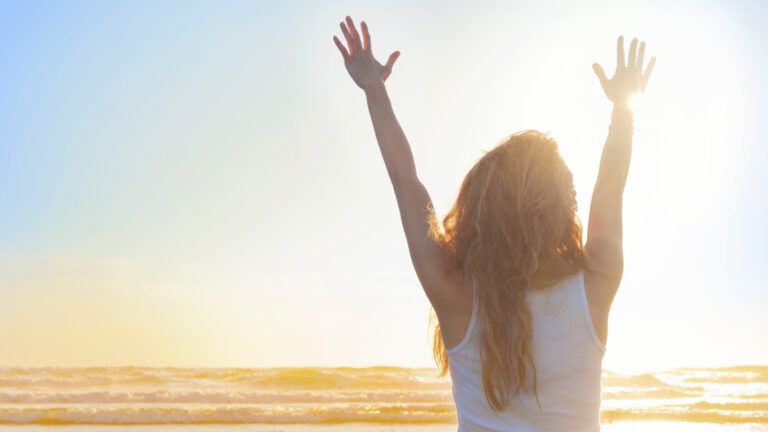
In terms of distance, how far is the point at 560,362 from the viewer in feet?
5.65

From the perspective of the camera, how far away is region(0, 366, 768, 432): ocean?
35.3ft

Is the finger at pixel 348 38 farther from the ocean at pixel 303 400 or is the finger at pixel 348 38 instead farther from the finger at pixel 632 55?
the ocean at pixel 303 400

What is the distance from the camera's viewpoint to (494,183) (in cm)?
180

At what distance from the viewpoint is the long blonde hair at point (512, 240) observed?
1.73 m

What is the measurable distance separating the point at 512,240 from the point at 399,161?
1.08ft

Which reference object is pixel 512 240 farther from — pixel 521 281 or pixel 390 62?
pixel 390 62

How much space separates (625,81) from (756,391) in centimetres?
1604

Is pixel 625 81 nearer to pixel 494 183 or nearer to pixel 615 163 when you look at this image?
pixel 615 163

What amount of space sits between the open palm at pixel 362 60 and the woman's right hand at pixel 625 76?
546 mm

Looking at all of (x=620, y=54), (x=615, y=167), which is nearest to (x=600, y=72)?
(x=620, y=54)

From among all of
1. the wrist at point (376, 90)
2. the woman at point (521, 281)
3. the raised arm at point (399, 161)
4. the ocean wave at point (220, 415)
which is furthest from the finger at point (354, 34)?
the ocean wave at point (220, 415)

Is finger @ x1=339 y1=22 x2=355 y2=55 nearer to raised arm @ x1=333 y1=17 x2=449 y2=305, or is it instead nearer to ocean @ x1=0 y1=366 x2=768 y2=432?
raised arm @ x1=333 y1=17 x2=449 y2=305

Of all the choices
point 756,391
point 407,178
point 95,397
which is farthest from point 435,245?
point 756,391

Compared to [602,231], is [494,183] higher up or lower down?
higher up
